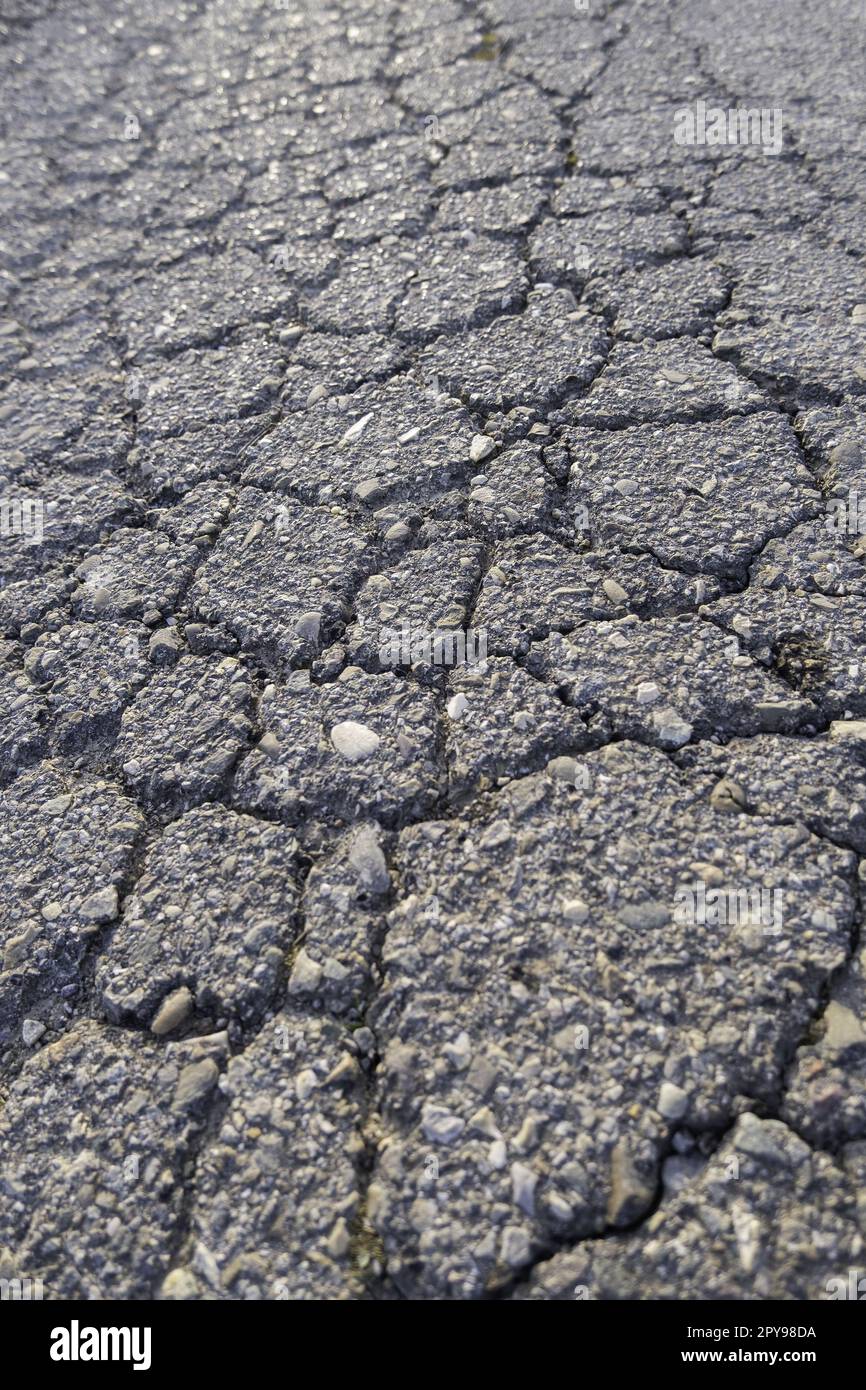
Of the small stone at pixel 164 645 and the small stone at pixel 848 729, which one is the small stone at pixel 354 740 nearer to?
the small stone at pixel 164 645

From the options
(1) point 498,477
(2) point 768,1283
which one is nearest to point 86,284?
(1) point 498,477

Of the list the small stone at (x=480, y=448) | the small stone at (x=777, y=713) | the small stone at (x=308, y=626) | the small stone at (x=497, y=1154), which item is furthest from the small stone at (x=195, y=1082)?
the small stone at (x=480, y=448)

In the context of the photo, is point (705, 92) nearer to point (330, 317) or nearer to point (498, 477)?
point (330, 317)

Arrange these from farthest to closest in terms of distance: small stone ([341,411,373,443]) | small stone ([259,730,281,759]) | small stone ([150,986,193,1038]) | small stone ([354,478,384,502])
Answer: small stone ([341,411,373,443]) < small stone ([354,478,384,502]) < small stone ([259,730,281,759]) < small stone ([150,986,193,1038])

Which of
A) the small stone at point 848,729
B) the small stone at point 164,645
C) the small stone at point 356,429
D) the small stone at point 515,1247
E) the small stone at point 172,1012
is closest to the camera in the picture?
the small stone at point 515,1247

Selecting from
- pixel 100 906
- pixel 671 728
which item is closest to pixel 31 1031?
pixel 100 906

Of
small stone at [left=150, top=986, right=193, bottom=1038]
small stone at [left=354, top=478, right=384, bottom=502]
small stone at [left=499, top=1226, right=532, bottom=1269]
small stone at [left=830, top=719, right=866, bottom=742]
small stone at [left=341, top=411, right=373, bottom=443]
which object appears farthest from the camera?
small stone at [left=341, top=411, right=373, bottom=443]

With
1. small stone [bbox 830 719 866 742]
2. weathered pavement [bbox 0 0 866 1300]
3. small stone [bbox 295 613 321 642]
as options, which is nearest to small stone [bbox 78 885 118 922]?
weathered pavement [bbox 0 0 866 1300]

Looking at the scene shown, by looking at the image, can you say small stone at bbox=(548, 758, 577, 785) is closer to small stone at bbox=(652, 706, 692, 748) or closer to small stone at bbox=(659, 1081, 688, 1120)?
small stone at bbox=(652, 706, 692, 748)
